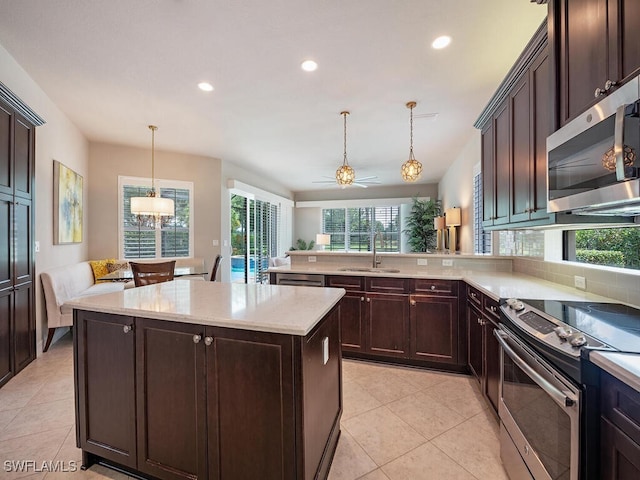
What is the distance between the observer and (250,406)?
1.27 metres

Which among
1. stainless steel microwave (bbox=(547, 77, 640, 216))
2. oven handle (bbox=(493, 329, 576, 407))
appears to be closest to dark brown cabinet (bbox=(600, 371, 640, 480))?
oven handle (bbox=(493, 329, 576, 407))

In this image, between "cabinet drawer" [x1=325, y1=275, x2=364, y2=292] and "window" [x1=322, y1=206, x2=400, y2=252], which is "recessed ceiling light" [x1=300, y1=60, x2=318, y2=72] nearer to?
"cabinet drawer" [x1=325, y1=275, x2=364, y2=292]

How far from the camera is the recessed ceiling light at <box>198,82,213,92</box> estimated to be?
9.93 feet

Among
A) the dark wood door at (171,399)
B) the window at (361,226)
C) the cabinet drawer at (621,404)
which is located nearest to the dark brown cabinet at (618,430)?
the cabinet drawer at (621,404)

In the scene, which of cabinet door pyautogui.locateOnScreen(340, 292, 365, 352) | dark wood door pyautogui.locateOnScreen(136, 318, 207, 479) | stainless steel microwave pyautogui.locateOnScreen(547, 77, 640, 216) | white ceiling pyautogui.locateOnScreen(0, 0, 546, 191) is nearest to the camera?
stainless steel microwave pyautogui.locateOnScreen(547, 77, 640, 216)

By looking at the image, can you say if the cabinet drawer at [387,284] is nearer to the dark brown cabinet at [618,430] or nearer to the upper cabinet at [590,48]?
the upper cabinet at [590,48]

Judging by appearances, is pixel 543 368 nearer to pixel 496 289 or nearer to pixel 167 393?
pixel 496 289

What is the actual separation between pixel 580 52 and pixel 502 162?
3.52ft

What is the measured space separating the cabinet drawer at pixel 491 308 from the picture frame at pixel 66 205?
15.9ft

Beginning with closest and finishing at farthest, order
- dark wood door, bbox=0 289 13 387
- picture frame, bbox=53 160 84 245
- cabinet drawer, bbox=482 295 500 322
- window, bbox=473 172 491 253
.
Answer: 1. cabinet drawer, bbox=482 295 500 322
2. dark wood door, bbox=0 289 13 387
3. picture frame, bbox=53 160 84 245
4. window, bbox=473 172 491 253

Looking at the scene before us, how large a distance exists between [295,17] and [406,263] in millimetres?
2672

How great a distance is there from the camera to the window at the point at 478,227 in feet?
13.7

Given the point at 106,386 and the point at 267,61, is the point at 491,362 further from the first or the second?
the point at 267,61

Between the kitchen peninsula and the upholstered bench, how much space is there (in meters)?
1.90
